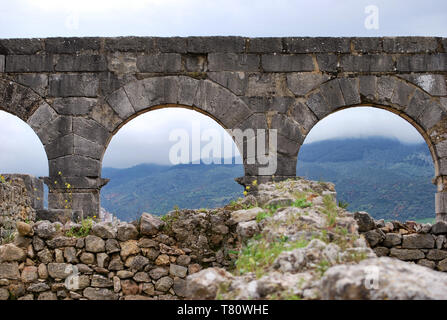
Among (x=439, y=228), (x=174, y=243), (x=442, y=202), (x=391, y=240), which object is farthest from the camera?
(x=442, y=202)

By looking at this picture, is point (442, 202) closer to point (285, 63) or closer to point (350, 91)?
point (350, 91)

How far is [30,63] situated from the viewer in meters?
9.41

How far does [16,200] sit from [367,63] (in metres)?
6.37

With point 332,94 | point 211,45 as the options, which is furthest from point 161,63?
point 332,94

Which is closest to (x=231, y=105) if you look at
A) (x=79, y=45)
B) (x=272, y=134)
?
(x=272, y=134)

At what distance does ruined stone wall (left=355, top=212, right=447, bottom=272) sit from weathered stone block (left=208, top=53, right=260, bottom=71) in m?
3.67

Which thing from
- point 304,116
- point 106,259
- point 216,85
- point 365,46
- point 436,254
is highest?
point 365,46

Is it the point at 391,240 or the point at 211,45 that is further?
the point at 211,45

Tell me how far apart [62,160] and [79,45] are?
2.12 metres

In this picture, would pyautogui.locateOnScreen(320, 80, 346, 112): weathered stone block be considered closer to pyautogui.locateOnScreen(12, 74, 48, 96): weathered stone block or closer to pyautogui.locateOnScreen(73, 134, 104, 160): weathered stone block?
pyautogui.locateOnScreen(73, 134, 104, 160): weathered stone block

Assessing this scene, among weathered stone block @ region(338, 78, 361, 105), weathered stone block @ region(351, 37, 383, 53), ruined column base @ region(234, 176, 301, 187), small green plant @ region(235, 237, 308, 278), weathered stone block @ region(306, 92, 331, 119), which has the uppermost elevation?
weathered stone block @ region(351, 37, 383, 53)

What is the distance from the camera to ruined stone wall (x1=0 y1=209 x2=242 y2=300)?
18.5 ft

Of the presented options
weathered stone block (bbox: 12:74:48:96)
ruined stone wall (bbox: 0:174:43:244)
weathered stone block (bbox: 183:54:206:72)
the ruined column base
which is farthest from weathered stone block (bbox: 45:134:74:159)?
the ruined column base
